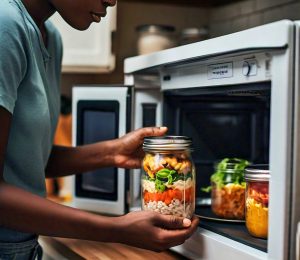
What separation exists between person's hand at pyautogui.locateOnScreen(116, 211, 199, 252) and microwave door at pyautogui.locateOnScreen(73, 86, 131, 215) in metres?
0.41

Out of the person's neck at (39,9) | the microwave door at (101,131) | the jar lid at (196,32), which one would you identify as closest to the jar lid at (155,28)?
the jar lid at (196,32)

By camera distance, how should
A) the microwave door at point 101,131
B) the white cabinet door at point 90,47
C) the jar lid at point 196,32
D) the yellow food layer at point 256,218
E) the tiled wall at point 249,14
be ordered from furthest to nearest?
the white cabinet door at point 90,47, the jar lid at point 196,32, the tiled wall at point 249,14, the microwave door at point 101,131, the yellow food layer at point 256,218

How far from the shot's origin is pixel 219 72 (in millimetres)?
947

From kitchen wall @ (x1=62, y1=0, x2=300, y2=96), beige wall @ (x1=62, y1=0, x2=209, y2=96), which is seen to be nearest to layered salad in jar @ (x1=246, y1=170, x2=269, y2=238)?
kitchen wall @ (x1=62, y1=0, x2=300, y2=96)

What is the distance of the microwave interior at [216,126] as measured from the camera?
125cm

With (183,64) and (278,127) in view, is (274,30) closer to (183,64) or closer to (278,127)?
(278,127)

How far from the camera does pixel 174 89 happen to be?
114cm

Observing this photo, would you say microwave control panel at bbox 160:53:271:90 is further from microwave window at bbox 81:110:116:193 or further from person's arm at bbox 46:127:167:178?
microwave window at bbox 81:110:116:193

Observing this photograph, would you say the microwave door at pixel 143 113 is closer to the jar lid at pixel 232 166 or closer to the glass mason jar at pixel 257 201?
the jar lid at pixel 232 166

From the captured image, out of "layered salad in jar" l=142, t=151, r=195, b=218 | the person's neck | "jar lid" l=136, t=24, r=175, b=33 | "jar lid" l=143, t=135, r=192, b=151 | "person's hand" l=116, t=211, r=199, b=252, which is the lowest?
"person's hand" l=116, t=211, r=199, b=252

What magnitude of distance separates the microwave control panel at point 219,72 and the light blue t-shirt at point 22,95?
0.94ft

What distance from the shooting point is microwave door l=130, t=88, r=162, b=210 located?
1.26m

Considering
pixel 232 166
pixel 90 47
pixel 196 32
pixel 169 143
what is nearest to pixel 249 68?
pixel 169 143

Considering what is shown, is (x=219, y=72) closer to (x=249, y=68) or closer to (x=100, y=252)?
(x=249, y=68)
